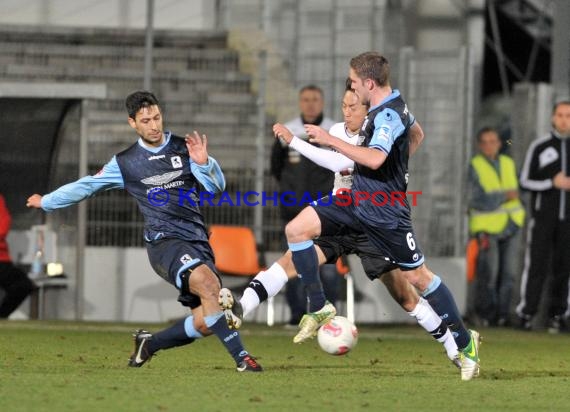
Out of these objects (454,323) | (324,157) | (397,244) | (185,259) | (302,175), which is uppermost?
(324,157)

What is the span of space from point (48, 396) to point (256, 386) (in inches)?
49.8

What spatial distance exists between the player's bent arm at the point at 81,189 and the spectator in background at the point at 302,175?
521 centimetres

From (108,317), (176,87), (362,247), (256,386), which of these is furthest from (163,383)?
(176,87)

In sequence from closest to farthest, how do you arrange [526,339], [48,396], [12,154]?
1. [48,396]
2. [526,339]
3. [12,154]

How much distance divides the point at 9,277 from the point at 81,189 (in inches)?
253

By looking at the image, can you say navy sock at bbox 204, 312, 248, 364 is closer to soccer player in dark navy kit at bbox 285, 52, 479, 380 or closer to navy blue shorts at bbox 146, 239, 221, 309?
navy blue shorts at bbox 146, 239, 221, 309

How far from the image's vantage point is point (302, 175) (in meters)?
14.9

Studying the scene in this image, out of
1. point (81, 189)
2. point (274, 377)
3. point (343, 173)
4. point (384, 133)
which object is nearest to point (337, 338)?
point (274, 377)

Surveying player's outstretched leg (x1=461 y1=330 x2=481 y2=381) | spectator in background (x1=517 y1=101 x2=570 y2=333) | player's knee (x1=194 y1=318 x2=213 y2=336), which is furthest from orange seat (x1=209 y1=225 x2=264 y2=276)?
player's outstretched leg (x1=461 y1=330 x2=481 y2=381)

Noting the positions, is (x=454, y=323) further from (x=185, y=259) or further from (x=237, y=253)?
(x=237, y=253)

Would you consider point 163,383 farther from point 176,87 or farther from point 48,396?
point 176,87

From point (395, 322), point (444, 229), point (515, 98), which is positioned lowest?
point (395, 322)

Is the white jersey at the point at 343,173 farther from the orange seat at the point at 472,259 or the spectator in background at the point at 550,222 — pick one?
the orange seat at the point at 472,259

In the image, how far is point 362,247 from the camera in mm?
9633
